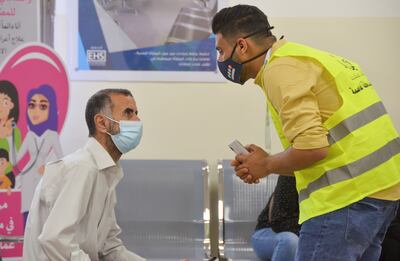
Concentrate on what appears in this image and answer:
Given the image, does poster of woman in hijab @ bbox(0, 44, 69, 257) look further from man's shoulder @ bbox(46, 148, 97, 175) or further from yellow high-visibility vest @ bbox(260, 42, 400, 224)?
yellow high-visibility vest @ bbox(260, 42, 400, 224)

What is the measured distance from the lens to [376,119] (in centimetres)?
186

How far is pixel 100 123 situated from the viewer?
105 inches

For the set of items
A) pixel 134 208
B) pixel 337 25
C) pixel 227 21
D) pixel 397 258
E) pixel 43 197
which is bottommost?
pixel 397 258

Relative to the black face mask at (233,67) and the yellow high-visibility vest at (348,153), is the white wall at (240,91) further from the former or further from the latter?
the yellow high-visibility vest at (348,153)

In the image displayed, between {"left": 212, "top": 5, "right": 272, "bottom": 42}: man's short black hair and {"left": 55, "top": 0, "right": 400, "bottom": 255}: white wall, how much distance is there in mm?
2196

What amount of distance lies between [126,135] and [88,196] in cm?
42

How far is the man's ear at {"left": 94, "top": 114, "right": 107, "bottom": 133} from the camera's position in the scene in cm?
265

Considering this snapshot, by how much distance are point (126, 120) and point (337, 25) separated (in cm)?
215

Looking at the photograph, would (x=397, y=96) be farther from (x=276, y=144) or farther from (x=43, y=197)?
(x=43, y=197)

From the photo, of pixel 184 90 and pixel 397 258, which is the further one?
pixel 184 90

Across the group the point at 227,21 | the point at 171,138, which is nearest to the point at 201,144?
the point at 171,138

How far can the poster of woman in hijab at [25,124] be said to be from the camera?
4.00m

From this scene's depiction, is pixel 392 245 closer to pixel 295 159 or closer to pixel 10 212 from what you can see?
pixel 295 159

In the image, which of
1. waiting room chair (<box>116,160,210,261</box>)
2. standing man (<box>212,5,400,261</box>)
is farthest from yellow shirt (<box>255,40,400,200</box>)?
waiting room chair (<box>116,160,210,261</box>)
